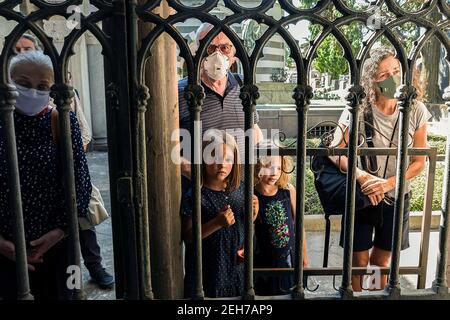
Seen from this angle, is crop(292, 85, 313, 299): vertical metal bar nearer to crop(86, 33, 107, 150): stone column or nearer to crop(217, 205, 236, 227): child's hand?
crop(217, 205, 236, 227): child's hand

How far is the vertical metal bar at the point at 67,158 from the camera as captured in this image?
1.44 metres

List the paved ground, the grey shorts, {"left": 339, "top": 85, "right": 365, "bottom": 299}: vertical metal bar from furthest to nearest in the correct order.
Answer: the paved ground, the grey shorts, {"left": 339, "top": 85, "right": 365, "bottom": 299}: vertical metal bar

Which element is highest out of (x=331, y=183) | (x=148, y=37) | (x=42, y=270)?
(x=148, y=37)

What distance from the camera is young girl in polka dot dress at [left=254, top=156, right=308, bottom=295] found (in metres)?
2.62

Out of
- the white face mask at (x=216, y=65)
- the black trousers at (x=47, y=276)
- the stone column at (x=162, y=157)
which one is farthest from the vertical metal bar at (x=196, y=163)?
the white face mask at (x=216, y=65)

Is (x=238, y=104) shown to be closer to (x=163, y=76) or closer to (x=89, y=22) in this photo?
(x=163, y=76)

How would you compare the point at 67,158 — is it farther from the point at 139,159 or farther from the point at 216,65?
the point at 216,65

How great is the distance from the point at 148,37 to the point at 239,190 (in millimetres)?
1162

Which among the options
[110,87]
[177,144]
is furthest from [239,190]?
[110,87]

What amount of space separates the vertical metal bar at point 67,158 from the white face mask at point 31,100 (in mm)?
623

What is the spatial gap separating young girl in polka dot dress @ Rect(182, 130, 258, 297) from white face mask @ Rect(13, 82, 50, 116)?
84 centimetres

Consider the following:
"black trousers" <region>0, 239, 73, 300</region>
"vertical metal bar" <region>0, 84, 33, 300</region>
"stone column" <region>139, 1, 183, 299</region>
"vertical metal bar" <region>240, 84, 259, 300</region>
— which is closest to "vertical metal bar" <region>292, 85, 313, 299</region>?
"vertical metal bar" <region>240, 84, 259, 300</region>
